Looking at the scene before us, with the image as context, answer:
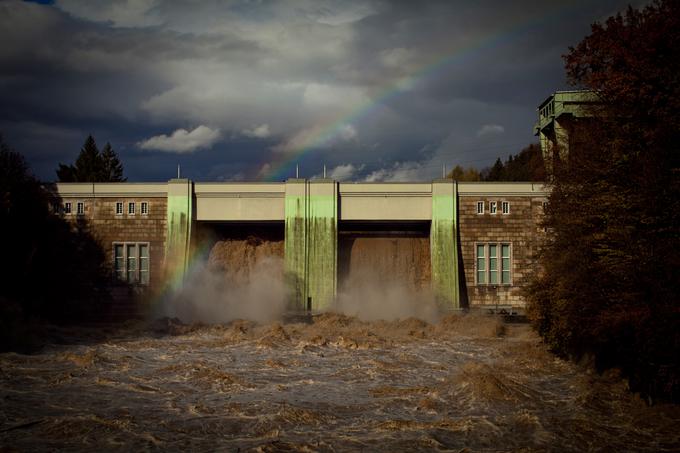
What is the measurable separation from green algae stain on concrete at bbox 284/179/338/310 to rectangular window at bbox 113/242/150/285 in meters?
9.21

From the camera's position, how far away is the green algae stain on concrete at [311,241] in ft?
134

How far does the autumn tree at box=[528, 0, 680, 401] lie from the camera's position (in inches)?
620

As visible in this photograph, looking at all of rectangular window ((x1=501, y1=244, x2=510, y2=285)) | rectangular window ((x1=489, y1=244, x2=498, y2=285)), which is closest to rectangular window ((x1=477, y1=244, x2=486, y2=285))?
rectangular window ((x1=489, y1=244, x2=498, y2=285))

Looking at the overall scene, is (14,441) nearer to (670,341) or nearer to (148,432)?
(148,432)

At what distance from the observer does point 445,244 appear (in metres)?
41.4

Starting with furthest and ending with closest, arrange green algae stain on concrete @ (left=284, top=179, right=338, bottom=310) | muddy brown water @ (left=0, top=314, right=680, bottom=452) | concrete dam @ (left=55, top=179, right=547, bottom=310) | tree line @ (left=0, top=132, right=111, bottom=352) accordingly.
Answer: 1. concrete dam @ (left=55, top=179, right=547, bottom=310)
2. green algae stain on concrete @ (left=284, top=179, right=338, bottom=310)
3. tree line @ (left=0, top=132, right=111, bottom=352)
4. muddy brown water @ (left=0, top=314, right=680, bottom=452)

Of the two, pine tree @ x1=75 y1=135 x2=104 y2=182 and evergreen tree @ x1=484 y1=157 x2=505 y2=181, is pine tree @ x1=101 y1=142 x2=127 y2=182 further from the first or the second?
evergreen tree @ x1=484 y1=157 x2=505 y2=181

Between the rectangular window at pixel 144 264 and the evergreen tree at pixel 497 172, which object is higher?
the evergreen tree at pixel 497 172

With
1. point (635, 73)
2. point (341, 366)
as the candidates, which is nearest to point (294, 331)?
point (341, 366)

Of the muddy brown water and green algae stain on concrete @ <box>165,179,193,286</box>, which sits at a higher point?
green algae stain on concrete @ <box>165,179,193,286</box>

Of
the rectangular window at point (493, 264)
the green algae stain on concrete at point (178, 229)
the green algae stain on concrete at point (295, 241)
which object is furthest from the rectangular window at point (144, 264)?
the rectangular window at point (493, 264)

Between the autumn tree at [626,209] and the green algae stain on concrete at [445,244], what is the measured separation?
58.8 ft

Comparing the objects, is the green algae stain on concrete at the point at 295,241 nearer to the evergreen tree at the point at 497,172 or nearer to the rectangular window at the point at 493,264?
the rectangular window at the point at 493,264

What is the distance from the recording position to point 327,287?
40.9m
